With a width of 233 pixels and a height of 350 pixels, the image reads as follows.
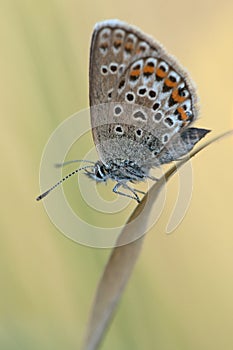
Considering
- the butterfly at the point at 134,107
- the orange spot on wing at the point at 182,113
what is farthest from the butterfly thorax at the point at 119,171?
the orange spot on wing at the point at 182,113

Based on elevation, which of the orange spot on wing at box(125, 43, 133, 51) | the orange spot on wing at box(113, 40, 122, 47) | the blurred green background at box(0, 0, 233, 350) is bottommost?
the blurred green background at box(0, 0, 233, 350)

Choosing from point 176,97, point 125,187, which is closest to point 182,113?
point 176,97

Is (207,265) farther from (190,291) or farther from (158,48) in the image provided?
(158,48)

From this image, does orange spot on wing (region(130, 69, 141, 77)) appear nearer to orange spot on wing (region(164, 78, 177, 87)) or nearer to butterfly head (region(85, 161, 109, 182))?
orange spot on wing (region(164, 78, 177, 87))

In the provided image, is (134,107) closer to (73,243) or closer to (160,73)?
(160,73)

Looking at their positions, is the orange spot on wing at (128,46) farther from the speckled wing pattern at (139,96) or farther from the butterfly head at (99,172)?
the butterfly head at (99,172)

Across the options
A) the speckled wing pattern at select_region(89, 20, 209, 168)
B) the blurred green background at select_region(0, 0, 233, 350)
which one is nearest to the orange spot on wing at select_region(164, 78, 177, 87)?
the speckled wing pattern at select_region(89, 20, 209, 168)
